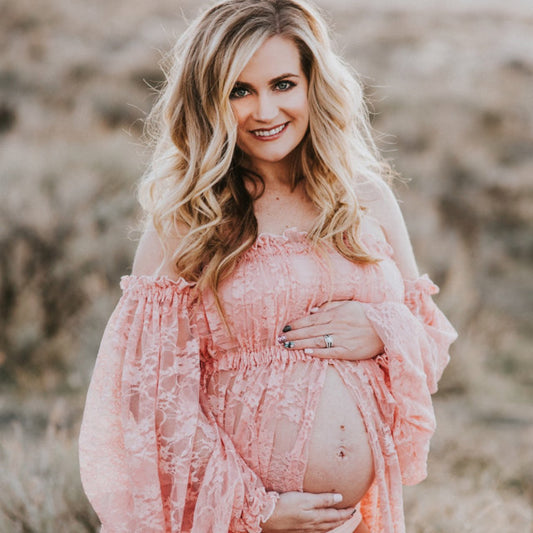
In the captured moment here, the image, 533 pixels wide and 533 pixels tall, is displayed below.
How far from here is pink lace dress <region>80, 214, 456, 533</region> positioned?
7.16 ft

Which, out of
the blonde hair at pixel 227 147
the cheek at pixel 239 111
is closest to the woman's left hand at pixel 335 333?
the blonde hair at pixel 227 147

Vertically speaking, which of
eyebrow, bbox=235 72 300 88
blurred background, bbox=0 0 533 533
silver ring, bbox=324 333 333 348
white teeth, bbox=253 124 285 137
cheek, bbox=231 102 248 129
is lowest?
silver ring, bbox=324 333 333 348

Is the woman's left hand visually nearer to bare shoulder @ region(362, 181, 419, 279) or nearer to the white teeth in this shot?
bare shoulder @ region(362, 181, 419, 279)

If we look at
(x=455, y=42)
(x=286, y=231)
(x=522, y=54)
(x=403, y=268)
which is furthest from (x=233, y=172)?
(x=455, y=42)

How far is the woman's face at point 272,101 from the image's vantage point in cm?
231

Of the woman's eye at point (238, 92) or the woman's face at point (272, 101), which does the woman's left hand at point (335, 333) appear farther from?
the woman's eye at point (238, 92)

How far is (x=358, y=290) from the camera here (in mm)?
2406

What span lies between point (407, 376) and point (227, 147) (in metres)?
0.95

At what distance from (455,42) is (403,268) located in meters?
14.9

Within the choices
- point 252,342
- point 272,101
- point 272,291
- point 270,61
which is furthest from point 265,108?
point 252,342

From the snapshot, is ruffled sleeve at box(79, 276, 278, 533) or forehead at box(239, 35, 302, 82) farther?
forehead at box(239, 35, 302, 82)

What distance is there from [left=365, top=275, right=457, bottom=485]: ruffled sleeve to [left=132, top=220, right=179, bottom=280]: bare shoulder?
0.67 m

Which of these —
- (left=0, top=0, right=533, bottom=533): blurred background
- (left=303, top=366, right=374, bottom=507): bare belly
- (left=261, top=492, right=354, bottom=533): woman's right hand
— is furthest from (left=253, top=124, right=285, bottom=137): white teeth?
(left=261, top=492, right=354, bottom=533): woman's right hand

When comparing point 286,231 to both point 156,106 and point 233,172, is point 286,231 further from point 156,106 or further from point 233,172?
point 156,106
